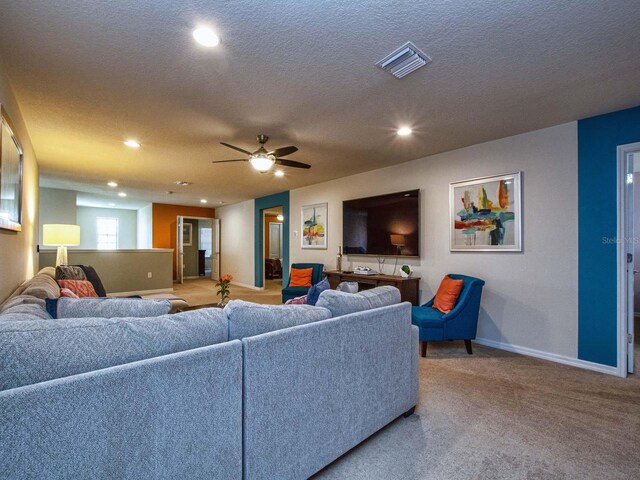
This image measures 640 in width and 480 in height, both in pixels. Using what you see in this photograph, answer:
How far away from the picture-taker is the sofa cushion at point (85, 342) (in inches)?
36.5

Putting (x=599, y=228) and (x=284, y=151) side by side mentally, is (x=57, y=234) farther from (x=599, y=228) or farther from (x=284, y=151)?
(x=599, y=228)

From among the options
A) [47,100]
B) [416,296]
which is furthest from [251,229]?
[47,100]

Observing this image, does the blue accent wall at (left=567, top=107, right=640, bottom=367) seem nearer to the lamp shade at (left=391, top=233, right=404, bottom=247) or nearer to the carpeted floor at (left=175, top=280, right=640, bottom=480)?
the carpeted floor at (left=175, top=280, right=640, bottom=480)

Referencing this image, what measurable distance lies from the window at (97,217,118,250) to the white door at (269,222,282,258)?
5214mm

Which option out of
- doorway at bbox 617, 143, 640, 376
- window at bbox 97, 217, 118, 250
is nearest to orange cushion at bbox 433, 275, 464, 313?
doorway at bbox 617, 143, 640, 376

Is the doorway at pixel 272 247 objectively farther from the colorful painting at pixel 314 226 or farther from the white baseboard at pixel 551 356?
the white baseboard at pixel 551 356

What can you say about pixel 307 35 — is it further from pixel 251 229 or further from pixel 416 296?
pixel 251 229

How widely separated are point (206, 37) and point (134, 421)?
1.97 m

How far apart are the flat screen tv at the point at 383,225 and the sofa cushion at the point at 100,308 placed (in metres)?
3.56

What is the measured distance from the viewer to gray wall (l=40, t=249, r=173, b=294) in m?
6.55

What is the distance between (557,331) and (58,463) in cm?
390

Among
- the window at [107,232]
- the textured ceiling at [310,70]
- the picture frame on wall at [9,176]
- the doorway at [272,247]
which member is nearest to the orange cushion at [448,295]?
the textured ceiling at [310,70]

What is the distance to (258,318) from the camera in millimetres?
1460

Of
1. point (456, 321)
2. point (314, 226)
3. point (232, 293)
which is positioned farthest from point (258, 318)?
point (232, 293)
